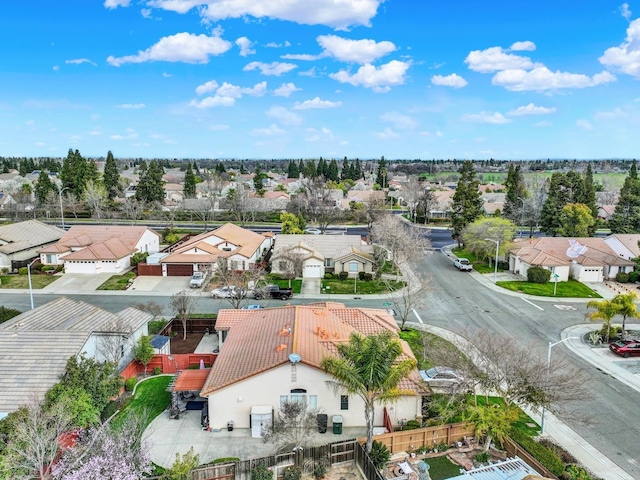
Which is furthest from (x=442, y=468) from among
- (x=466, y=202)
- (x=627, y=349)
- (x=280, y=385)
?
(x=466, y=202)

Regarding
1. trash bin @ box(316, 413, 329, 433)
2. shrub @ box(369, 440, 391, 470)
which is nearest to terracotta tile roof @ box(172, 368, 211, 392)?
trash bin @ box(316, 413, 329, 433)

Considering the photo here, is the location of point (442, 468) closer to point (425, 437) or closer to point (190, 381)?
point (425, 437)

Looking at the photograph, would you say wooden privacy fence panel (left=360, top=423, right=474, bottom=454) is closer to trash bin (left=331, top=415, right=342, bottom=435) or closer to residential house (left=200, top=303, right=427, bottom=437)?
residential house (left=200, top=303, right=427, bottom=437)

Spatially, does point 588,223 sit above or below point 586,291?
above

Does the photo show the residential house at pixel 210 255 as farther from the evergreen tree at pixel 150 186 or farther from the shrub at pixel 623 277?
the evergreen tree at pixel 150 186

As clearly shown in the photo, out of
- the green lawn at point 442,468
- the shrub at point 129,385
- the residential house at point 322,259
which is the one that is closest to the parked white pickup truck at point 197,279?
the residential house at point 322,259

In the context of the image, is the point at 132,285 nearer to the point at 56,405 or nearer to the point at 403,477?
the point at 56,405

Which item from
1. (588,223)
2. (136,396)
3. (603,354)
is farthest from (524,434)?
(588,223)

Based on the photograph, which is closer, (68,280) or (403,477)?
(403,477)
